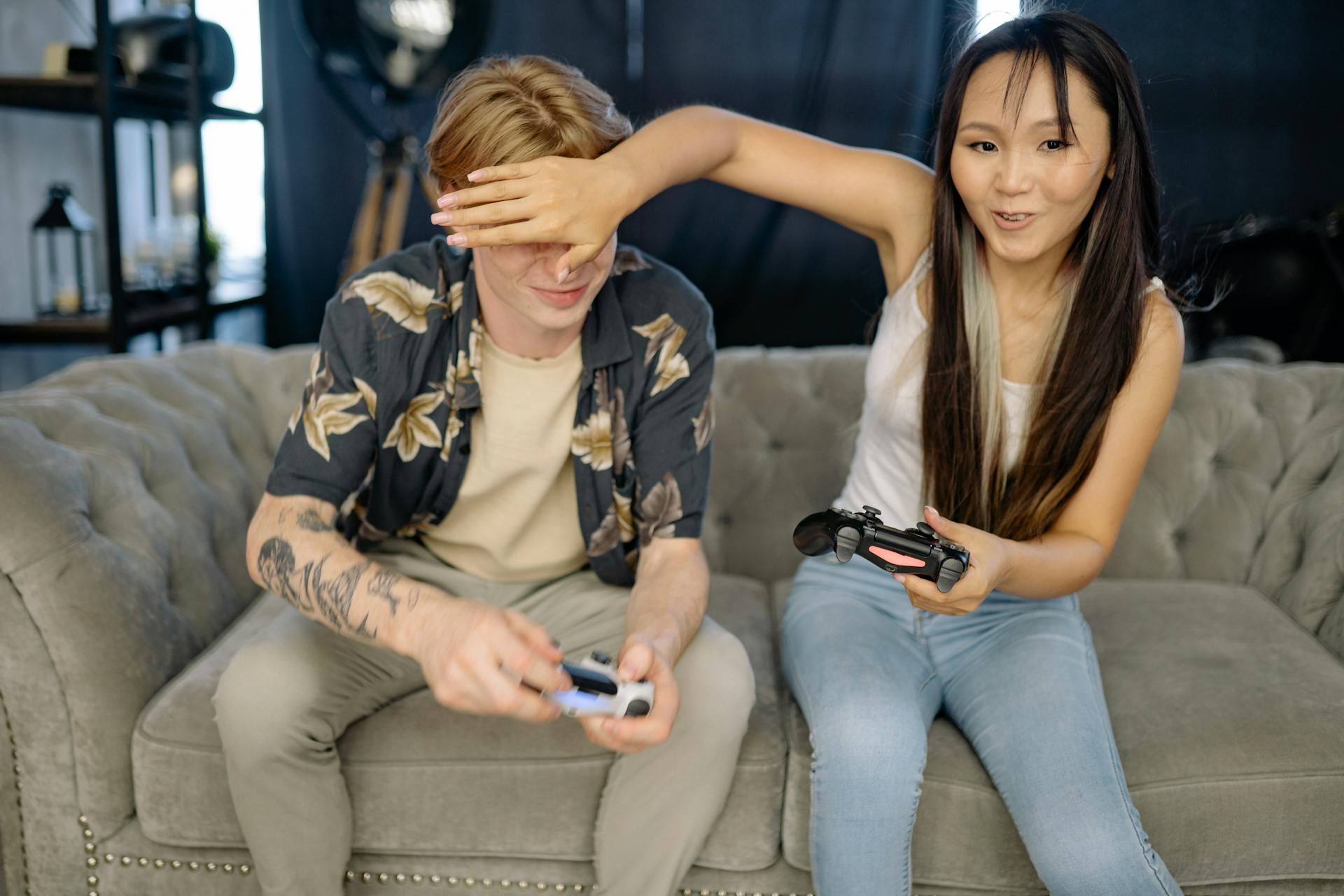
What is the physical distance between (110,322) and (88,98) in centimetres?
48

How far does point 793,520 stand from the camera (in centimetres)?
187

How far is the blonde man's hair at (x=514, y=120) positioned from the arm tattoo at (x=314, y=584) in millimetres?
437

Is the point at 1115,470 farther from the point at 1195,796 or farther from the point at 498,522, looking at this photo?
the point at 498,522

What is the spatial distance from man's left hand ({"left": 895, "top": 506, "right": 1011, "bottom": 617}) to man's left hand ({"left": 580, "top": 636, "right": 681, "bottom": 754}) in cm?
26

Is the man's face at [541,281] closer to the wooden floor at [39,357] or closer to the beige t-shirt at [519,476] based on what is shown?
the beige t-shirt at [519,476]

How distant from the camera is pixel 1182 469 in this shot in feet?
5.97

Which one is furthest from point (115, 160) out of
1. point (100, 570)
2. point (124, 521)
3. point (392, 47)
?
point (100, 570)

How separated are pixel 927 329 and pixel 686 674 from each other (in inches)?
21.2

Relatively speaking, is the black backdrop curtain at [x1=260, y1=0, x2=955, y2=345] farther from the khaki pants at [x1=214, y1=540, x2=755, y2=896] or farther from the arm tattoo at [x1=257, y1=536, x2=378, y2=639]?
the arm tattoo at [x1=257, y1=536, x2=378, y2=639]

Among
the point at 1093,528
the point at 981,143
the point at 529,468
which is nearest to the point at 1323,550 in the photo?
the point at 1093,528

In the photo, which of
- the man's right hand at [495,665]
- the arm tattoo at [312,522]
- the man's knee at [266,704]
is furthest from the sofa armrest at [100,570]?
the man's right hand at [495,665]

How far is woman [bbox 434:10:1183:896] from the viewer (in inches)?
45.3

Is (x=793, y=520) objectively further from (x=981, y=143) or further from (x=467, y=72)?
(x=467, y=72)

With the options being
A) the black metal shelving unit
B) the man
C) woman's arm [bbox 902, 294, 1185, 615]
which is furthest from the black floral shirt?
the black metal shelving unit
